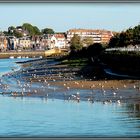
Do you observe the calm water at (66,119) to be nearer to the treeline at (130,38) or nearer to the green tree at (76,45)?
the treeline at (130,38)

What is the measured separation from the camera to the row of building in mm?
112562

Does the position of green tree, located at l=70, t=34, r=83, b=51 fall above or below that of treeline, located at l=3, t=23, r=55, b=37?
below

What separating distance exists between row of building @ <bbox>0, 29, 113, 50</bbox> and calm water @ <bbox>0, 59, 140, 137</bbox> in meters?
87.3

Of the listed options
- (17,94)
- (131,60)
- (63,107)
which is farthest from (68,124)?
(131,60)

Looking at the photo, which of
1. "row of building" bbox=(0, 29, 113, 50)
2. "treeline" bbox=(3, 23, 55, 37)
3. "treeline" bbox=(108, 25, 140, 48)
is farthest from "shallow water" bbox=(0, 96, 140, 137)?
"treeline" bbox=(3, 23, 55, 37)

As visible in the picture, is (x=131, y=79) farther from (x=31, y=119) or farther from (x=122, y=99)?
(x=31, y=119)

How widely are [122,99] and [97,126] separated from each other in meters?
7.48

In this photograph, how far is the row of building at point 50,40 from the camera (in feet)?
369

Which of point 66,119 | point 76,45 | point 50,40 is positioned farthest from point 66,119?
point 50,40

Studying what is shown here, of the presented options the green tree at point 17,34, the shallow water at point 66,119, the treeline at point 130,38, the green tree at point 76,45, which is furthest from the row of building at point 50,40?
the shallow water at point 66,119

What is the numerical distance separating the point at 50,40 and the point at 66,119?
104 m

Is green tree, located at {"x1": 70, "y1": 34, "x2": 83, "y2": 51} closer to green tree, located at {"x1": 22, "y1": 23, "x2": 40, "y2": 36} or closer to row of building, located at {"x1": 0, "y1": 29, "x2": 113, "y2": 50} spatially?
row of building, located at {"x1": 0, "y1": 29, "x2": 113, "y2": 50}

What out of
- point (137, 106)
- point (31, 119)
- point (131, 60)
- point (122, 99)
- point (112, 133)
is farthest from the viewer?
point (131, 60)

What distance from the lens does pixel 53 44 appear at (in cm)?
12194
